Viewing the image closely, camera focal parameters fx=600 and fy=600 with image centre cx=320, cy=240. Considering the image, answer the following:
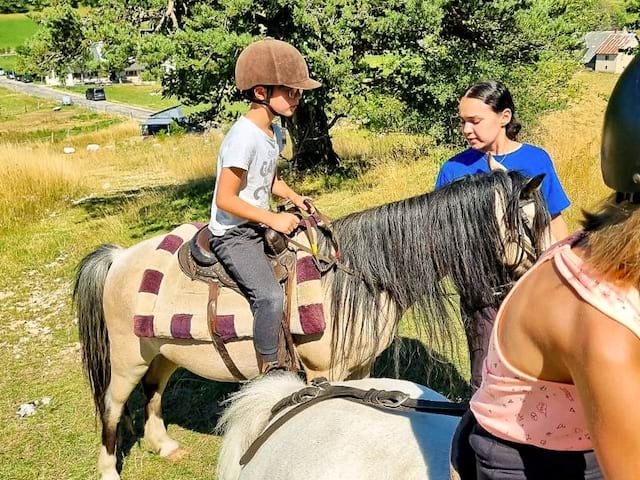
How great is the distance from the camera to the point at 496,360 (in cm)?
107

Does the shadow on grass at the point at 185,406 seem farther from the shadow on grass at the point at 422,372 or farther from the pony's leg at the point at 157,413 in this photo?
the shadow on grass at the point at 422,372

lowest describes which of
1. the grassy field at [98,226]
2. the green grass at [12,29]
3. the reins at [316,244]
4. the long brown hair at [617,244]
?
the grassy field at [98,226]

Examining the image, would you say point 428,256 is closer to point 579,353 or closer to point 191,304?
point 191,304

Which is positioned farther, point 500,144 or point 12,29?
point 12,29

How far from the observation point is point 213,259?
3.20 meters

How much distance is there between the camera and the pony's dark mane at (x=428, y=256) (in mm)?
2629

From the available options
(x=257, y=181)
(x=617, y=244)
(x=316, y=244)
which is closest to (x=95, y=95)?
(x=257, y=181)

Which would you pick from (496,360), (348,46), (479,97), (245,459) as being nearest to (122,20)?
(348,46)

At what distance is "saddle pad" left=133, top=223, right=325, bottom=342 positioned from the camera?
303cm

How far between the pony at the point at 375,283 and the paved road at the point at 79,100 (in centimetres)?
3530

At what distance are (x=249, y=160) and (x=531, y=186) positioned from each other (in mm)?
1286

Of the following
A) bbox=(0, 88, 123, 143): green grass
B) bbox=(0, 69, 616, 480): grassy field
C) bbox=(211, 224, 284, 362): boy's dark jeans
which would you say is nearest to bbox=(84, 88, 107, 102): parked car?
bbox=(0, 88, 123, 143): green grass

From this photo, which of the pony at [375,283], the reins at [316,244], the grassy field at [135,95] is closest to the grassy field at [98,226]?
the pony at [375,283]

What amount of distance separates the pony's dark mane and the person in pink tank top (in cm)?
156
